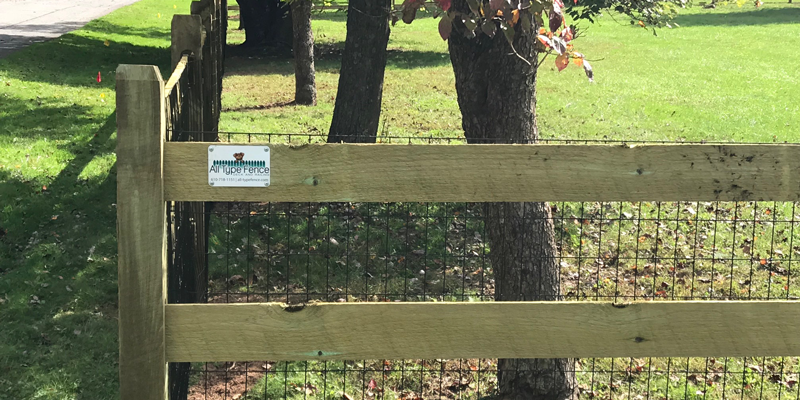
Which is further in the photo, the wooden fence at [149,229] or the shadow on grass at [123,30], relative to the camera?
the shadow on grass at [123,30]

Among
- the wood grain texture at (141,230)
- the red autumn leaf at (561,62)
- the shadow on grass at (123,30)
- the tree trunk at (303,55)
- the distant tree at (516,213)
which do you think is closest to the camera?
the wood grain texture at (141,230)

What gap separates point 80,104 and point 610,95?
11354mm

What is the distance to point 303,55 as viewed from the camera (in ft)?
52.3

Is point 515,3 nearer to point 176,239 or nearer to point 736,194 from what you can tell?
point 736,194

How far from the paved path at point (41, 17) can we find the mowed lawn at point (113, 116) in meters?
0.69

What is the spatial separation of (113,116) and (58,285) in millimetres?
6358

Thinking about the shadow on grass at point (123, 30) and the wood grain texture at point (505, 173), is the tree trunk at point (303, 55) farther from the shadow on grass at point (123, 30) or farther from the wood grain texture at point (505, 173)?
the wood grain texture at point (505, 173)

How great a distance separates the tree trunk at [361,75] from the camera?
11.2 meters

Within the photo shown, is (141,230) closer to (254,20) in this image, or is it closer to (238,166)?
(238,166)

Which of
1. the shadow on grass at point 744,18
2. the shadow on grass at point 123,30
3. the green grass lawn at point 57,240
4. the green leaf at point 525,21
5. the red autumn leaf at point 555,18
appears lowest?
the shadow on grass at point 123,30

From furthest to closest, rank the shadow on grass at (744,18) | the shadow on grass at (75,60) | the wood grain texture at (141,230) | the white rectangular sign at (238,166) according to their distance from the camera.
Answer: the shadow on grass at (744,18) → the shadow on grass at (75,60) → the white rectangular sign at (238,166) → the wood grain texture at (141,230)

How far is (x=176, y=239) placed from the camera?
4105 mm

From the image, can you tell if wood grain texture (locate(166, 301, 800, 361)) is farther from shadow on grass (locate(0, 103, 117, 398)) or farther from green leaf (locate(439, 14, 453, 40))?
shadow on grass (locate(0, 103, 117, 398))

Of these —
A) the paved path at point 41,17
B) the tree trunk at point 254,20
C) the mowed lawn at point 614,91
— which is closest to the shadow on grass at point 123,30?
the paved path at point 41,17
